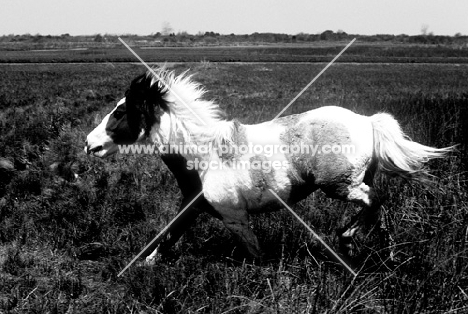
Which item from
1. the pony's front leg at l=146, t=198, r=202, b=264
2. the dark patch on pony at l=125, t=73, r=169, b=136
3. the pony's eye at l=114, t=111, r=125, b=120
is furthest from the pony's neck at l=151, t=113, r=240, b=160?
the pony's front leg at l=146, t=198, r=202, b=264

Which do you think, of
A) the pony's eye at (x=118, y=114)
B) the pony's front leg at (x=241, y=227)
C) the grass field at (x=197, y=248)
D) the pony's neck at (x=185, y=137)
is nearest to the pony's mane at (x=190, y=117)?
the pony's neck at (x=185, y=137)

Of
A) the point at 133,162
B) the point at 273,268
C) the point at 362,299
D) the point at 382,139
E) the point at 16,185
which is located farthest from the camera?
the point at 133,162

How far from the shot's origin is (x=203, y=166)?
4082mm

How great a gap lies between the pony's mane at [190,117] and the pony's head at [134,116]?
0.07 meters

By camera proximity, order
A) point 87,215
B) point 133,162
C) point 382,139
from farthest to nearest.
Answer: point 133,162 → point 87,215 → point 382,139

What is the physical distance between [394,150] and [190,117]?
1.82m

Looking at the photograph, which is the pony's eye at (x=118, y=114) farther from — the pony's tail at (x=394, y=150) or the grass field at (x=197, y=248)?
the pony's tail at (x=394, y=150)

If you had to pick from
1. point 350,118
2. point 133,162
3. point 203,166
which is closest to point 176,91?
point 203,166

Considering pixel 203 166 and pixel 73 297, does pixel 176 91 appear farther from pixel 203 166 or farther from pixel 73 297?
pixel 73 297

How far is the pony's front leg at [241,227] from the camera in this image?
3947 mm

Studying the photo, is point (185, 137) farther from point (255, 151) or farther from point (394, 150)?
point (394, 150)

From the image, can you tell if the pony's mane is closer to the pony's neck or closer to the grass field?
the pony's neck

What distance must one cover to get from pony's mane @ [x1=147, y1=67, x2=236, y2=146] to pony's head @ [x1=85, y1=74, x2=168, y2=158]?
Result: 72mm

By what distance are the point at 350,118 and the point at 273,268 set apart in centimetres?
150
